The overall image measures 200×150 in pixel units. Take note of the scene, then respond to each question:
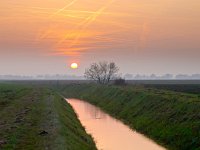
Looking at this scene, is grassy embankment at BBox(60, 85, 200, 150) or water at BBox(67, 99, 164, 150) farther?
water at BBox(67, 99, 164, 150)

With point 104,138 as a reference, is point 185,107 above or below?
above

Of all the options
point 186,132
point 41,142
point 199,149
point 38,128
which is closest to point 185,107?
point 186,132

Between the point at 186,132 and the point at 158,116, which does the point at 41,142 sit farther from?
the point at 158,116

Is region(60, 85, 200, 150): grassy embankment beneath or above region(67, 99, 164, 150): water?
above

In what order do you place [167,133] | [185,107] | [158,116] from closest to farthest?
[167,133], [185,107], [158,116]

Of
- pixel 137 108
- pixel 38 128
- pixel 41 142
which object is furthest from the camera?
pixel 137 108

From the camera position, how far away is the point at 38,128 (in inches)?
1259

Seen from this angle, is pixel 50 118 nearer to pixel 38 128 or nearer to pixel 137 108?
pixel 38 128

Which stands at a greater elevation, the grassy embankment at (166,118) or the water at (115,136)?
the grassy embankment at (166,118)

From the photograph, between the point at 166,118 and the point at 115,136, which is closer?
the point at 115,136

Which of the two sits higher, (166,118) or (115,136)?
(166,118)

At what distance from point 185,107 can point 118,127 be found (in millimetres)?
8854

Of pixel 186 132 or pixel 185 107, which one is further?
pixel 185 107

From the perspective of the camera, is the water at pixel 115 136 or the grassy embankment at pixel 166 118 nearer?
the grassy embankment at pixel 166 118
